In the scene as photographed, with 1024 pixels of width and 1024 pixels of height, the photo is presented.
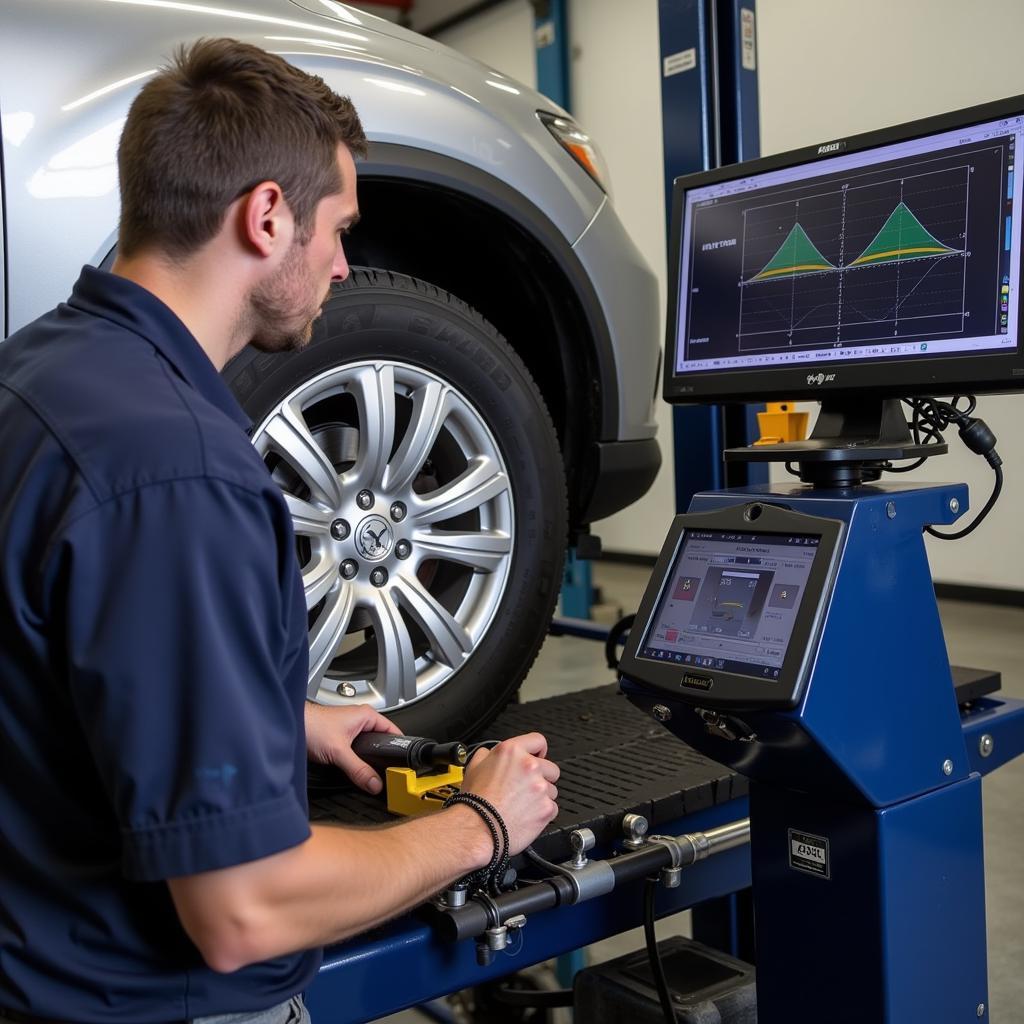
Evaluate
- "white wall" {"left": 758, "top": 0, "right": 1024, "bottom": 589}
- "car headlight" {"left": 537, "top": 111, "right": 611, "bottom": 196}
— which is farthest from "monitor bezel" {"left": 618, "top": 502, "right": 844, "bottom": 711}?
"white wall" {"left": 758, "top": 0, "right": 1024, "bottom": 589}

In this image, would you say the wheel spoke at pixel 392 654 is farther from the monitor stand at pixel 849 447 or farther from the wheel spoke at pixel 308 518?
the monitor stand at pixel 849 447

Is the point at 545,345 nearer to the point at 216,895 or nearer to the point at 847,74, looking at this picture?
the point at 216,895

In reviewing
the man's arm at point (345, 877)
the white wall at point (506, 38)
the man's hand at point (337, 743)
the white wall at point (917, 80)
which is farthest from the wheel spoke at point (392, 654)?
the white wall at point (506, 38)

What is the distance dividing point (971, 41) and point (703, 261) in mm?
4870

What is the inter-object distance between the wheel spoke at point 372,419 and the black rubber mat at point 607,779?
1.49 feet

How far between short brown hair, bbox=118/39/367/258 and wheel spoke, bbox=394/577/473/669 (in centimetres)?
80

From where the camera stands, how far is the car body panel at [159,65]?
153 cm

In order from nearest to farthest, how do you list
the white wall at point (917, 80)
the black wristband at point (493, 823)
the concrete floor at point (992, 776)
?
1. the black wristband at point (493, 823)
2. the concrete floor at point (992, 776)
3. the white wall at point (917, 80)

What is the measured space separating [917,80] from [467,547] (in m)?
5.09

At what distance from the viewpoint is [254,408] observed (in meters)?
1.65

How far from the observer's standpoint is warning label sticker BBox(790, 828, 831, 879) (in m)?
1.30

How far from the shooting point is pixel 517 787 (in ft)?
3.96

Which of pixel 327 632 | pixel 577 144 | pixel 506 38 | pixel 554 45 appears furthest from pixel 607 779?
pixel 506 38

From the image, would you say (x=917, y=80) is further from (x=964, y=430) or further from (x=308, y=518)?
(x=308, y=518)
